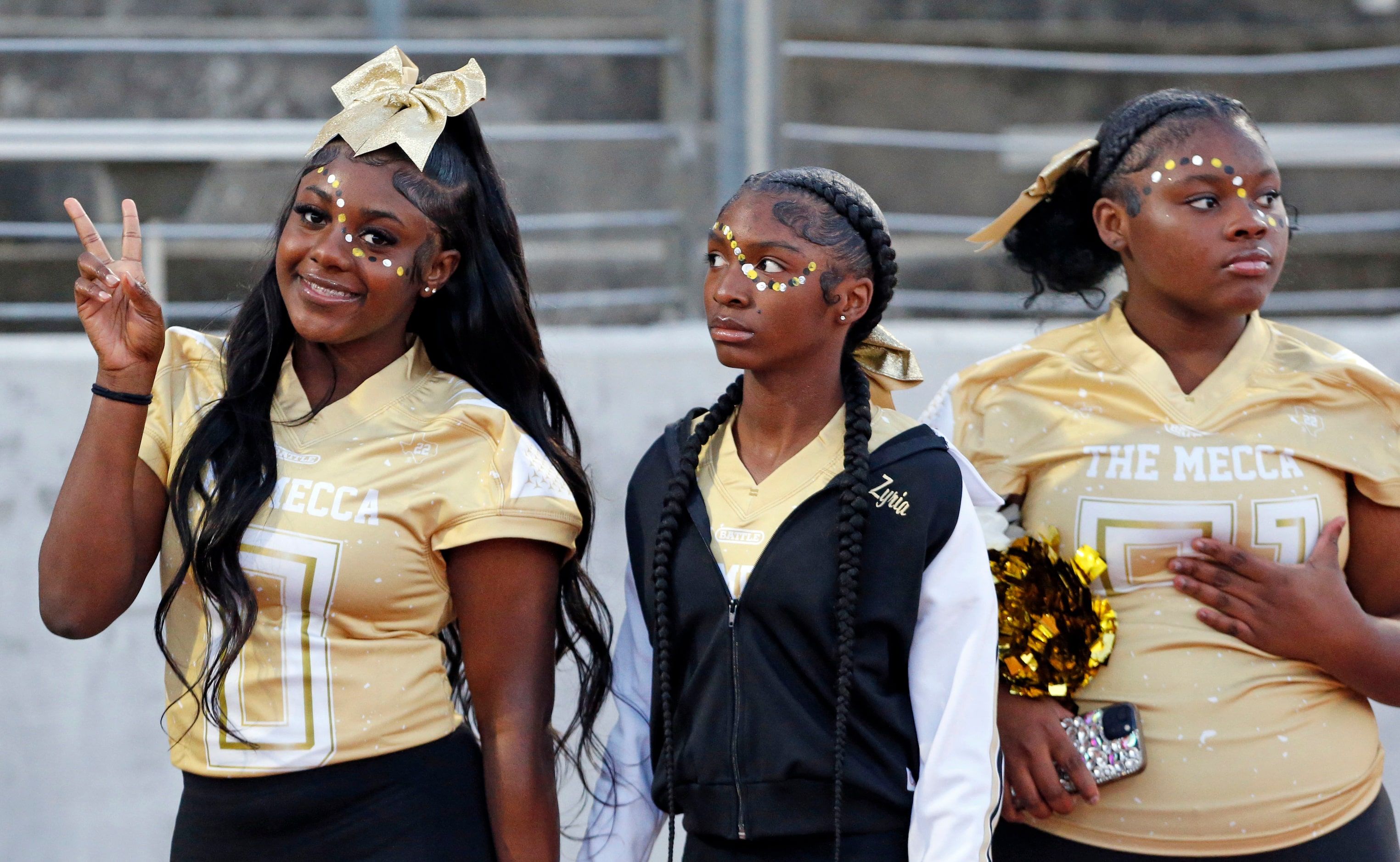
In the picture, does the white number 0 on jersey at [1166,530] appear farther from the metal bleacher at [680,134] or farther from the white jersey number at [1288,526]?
the metal bleacher at [680,134]

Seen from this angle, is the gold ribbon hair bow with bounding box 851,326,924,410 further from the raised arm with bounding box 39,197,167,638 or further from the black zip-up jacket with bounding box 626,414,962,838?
the raised arm with bounding box 39,197,167,638

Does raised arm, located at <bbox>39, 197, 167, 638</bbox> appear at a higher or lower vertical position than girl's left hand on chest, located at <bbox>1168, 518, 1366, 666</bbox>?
higher

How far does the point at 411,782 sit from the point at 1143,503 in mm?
1224

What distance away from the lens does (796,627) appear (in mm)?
2121

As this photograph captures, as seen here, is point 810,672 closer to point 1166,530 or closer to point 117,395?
point 1166,530

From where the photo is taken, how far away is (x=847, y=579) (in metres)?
2.08

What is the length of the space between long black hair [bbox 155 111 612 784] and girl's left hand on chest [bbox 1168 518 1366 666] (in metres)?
0.97

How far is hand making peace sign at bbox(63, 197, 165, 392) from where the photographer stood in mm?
2172

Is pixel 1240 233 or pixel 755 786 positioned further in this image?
pixel 1240 233

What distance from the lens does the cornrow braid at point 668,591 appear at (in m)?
2.18

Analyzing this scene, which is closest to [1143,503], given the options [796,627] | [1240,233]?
[1240,233]

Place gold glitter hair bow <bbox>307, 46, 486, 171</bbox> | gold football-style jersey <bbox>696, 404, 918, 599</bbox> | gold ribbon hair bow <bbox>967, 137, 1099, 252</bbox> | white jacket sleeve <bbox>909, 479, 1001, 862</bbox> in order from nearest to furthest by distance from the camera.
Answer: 1. white jacket sleeve <bbox>909, 479, 1001, 862</bbox>
2. gold football-style jersey <bbox>696, 404, 918, 599</bbox>
3. gold glitter hair bow <bbox>307, 46, 486, 171</bbox>
4. gold ribbon hair bow <bbox>967, 137, 1099, 252</bbox>

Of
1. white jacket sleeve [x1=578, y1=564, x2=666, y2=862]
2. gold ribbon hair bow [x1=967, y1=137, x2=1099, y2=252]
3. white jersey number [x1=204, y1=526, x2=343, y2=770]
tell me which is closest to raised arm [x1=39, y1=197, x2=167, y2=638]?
white jersey number [x1=204, y1=526, x2=343, y2=770]

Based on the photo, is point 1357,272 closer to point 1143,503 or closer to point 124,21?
point 1143,503
